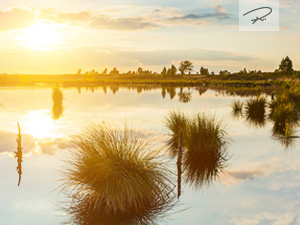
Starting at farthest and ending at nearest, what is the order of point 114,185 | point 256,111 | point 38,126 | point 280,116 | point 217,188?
1. point 256,111
2. point 38,126
3. point 280,116
4. point 217,188
5. point 114,185

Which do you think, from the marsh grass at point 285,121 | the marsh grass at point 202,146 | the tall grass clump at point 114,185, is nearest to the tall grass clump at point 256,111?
the marsh grass at point 285,121

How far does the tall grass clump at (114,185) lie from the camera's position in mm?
6668

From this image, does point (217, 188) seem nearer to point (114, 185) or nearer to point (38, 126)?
point (114, 185)

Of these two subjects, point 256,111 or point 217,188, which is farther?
point 256,111

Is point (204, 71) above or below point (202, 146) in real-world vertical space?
above

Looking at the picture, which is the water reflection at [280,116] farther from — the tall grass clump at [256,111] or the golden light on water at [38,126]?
the golden light on water at [38,126]

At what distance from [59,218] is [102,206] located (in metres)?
0.89

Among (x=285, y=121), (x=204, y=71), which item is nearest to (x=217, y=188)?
(x=285, y=121)

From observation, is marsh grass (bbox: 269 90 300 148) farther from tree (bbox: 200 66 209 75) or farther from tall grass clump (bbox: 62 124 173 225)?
tree (bbox: 200 66 209 75)

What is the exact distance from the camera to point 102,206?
275 inches

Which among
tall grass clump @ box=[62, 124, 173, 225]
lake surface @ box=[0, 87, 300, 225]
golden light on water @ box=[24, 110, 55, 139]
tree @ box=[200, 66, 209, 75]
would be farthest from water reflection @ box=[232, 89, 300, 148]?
tree @ box=[200, 66, 209, 75]

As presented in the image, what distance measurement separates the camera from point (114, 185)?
673cm

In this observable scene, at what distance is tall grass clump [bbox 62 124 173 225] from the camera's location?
667 centimetres

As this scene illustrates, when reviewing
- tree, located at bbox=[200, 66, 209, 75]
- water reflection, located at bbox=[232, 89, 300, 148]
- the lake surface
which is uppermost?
tree, located at bbox=[200, 66, 209, 75]
